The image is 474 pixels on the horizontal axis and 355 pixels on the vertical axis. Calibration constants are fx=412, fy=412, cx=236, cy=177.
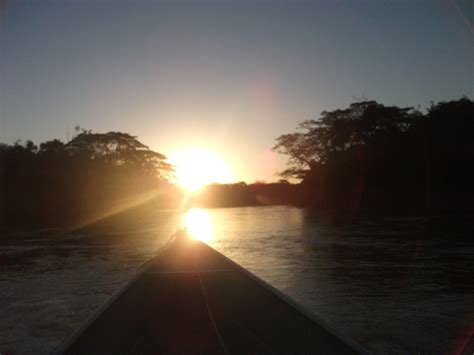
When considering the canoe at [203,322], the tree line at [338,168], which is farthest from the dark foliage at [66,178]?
the canoe at [203,322]

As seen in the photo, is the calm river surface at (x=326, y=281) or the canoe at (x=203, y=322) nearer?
the canoe at (x=203, y=322)

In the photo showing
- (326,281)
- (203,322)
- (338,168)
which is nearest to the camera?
(203,322)

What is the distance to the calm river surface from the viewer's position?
4758 millimetres

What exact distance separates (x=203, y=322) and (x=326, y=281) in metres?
4.50

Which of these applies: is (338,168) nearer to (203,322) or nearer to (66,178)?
(66,178)

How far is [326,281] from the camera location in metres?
7.41

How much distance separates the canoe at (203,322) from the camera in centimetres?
289

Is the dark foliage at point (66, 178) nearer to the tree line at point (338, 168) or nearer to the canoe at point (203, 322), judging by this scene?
the tree line at point (338, 168)

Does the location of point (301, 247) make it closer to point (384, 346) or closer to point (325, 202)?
point (384, 346)

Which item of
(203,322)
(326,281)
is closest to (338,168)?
(326,281)

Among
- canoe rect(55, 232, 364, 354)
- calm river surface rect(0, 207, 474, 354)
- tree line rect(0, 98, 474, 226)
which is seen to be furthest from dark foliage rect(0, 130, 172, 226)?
canoe rect(55, 232, 364, 354)

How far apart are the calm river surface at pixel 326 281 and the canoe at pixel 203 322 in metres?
0.40

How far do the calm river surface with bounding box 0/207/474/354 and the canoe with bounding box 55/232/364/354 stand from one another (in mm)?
397

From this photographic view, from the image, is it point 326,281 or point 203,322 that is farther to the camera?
point 326,281
